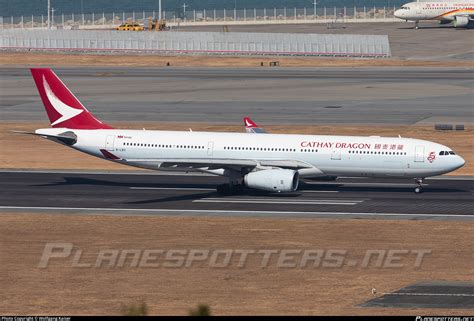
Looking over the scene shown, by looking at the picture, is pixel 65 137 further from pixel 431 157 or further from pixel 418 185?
pixel 431 157

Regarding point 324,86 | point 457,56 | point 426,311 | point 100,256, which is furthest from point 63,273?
point 457,56

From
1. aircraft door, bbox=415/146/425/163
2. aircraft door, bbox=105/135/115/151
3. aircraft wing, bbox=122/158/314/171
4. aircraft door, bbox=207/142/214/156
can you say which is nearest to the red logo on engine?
aircraft door, bbox=415/146/425/163

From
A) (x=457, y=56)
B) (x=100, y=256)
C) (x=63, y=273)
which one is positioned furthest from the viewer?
(x=457, y=56)

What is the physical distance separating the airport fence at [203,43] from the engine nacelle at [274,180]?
4123 inches

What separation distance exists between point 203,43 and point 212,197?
367 ft

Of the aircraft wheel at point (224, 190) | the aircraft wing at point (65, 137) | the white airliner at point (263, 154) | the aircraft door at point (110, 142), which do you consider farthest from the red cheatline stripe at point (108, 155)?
the aircraft wheel at point (224, 190)

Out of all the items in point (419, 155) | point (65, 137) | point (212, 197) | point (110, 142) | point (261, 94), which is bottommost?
point (261, 94)

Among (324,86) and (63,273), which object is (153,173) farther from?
(324,86)

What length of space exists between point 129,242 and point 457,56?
124024 mm

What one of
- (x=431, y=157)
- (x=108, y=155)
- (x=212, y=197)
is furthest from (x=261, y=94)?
(x=431, y=157)

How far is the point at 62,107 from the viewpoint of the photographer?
79062 millimetres

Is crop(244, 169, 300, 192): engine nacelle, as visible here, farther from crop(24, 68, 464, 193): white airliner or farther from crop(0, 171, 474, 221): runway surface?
crop(0, 171, 474, 221): runway surface

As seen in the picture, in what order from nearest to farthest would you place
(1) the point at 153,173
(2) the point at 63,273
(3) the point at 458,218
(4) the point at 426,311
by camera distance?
(4) the point at 426,311 < (2) the point at 63,273 < (3) the point at 458,218 < (1) the point at 153,173

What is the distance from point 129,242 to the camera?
5972 centimetres
